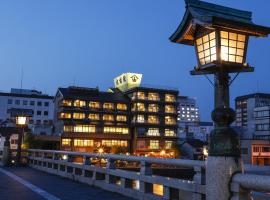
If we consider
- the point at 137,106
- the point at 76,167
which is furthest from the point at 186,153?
the point at 76,167

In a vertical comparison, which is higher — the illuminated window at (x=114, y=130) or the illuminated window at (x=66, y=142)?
the illuminated window at (x=114, y=130)

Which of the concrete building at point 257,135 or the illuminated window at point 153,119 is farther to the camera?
the illuminated window at point 153,119

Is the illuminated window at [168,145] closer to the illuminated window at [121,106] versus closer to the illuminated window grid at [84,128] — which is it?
the illuminated window at [121,106]

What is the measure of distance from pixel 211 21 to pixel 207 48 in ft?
2.23

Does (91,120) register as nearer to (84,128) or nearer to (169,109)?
(84,128)

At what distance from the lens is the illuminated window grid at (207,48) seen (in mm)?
7980

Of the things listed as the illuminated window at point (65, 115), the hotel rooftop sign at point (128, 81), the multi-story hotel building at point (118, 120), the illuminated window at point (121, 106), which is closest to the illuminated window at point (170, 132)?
the multi-story hotel building at point (118, 120)

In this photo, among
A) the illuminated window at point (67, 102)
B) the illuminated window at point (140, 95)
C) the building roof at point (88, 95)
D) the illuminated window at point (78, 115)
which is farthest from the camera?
the illuminated window at point (140, 95)

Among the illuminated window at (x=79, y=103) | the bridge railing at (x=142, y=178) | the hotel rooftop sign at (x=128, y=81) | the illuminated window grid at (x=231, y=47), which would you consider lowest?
the bridge railing at (x=142, y=178)

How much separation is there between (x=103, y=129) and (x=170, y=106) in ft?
58.7

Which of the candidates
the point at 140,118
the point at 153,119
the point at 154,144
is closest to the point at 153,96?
the point at 153,119

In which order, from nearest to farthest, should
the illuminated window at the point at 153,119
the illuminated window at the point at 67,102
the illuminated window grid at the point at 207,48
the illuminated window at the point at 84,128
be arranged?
the illuminated window grid at the point at 207,48 < the illuminated window at the point at 67,102 < the illuminated window at the point at 84,128 < the illuminated window at the point at 153,119

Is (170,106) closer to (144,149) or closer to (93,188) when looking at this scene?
(144,149)

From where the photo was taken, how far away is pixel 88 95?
85250mm
